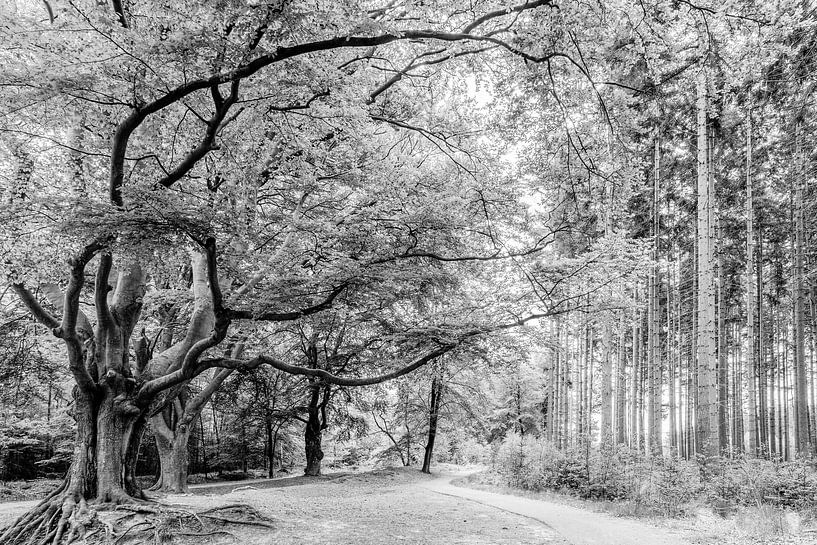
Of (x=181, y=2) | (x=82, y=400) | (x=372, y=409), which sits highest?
(x=181, y=2)

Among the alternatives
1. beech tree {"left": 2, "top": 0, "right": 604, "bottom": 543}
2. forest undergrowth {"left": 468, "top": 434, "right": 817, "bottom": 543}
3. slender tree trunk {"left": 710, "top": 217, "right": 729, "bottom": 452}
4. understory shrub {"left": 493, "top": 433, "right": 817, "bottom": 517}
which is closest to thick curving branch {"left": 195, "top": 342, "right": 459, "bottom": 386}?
beech tree {"left": 2, "top": 0, "right": 604, "bottom": 543}

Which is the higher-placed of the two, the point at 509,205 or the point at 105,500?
the point at 509,205

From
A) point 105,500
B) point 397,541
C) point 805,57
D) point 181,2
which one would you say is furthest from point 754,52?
point 105,500

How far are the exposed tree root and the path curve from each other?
16.0ft

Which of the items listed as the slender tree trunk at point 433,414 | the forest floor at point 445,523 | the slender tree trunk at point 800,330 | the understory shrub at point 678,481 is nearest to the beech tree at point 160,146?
the forest floor at point 445,523

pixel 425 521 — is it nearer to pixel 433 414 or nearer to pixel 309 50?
pixel 309 50

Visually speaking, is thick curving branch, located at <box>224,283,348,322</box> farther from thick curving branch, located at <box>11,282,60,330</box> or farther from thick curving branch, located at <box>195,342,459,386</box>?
thick curving branch, located at <box>11,282,60,330</box>

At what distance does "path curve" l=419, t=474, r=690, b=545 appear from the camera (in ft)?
22.5

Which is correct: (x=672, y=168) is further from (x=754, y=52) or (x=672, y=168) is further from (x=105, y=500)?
(x=105, y=500)

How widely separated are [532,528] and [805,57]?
9.33m

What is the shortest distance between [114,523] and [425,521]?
502 cm

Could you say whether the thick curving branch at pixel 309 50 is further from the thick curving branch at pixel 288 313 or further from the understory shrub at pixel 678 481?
the understory shrub at pixel 678 481

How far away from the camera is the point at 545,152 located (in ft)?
21.4

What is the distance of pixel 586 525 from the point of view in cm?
814
